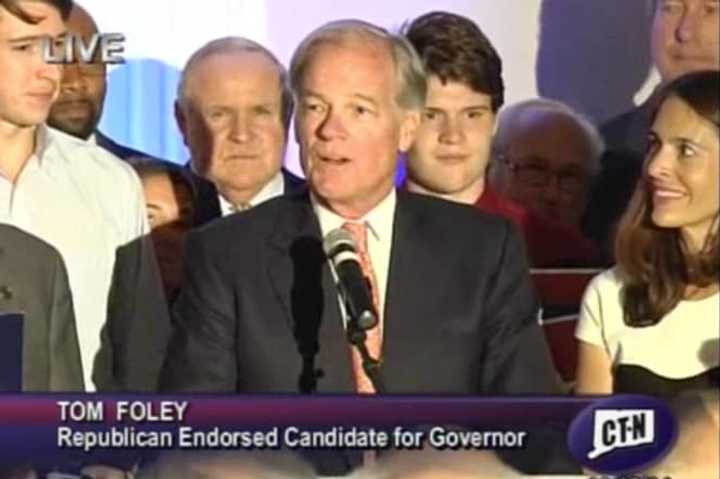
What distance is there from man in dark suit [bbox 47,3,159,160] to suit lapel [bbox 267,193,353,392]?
331 millimetres

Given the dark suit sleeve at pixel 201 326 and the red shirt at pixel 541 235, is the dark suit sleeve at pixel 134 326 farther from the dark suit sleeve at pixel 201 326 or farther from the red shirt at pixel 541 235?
the red shirt at pixel 541 235

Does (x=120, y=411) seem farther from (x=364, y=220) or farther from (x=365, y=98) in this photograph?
(x=365, y=98)

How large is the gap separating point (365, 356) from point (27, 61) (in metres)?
0.91

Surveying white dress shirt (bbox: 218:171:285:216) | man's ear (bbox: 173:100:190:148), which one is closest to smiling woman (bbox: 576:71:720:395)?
white dress shirt (bbox: 218:171:285:216)

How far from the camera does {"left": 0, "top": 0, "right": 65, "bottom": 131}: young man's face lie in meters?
3.26

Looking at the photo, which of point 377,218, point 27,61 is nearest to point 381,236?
point 377,218

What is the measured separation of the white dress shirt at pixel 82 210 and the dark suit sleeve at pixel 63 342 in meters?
0.01

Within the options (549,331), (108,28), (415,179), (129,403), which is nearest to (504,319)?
(549,331)

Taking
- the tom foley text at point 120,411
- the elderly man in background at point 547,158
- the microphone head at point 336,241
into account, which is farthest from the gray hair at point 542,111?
the tom foley text at point 120,411

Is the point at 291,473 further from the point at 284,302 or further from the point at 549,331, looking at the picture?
the point at 549,331

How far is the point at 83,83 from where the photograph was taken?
128 inches

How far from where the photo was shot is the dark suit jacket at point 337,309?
11.0 ft

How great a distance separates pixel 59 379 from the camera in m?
3.33

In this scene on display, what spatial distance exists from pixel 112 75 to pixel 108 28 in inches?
3.7
